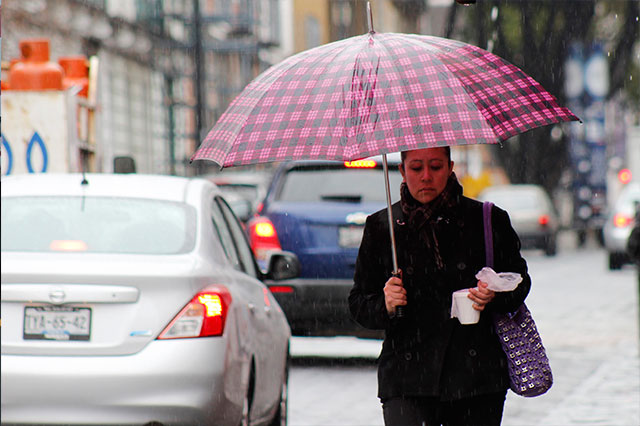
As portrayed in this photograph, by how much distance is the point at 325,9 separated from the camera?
64.6m

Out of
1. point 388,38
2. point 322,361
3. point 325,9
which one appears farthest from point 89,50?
point 325,9

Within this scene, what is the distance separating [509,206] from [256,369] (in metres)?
28.7

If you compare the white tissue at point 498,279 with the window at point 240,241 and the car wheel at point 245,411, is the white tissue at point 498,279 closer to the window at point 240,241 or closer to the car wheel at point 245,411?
the car wheel at point 245,411

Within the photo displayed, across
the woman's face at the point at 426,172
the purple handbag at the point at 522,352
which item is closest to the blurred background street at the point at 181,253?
the woman's face at the point at 426,172

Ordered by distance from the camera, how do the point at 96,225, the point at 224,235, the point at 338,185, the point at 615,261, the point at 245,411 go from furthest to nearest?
the point at 615,261 → the point at 338,185 → the point at 224,235 → the point at 245,411 → the point at 96,225

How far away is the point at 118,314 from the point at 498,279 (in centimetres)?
207

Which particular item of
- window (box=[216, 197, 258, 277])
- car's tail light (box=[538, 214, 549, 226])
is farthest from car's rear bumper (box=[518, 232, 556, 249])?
window (box=[216, 197, 258, 277])

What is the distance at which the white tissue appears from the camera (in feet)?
14.4

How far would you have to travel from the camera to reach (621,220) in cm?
2716

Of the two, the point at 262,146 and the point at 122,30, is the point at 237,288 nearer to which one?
the point at 262,146

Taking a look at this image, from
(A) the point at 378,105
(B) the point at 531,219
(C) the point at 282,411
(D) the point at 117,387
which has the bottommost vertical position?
(B) the point at 531,219

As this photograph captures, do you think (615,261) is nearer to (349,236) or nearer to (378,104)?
(349,236)

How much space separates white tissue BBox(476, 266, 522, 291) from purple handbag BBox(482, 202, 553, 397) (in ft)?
0.37

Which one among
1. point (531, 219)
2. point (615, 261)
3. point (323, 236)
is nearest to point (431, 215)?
point (323, 236)
